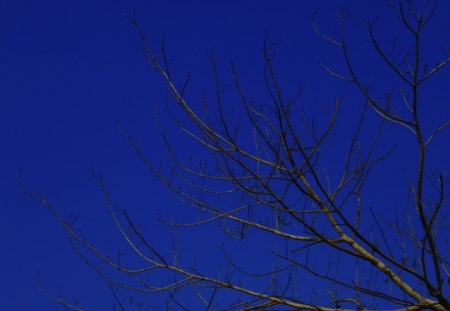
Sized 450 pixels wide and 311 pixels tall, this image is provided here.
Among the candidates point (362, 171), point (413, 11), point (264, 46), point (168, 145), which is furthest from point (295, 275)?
point (413, 11)

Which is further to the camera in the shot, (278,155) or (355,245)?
(355,245)

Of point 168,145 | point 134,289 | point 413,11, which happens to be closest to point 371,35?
point 413,11

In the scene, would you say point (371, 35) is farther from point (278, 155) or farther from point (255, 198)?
point (255, 198)

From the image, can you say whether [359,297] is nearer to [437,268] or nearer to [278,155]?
[437,268]

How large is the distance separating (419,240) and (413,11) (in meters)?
1.30

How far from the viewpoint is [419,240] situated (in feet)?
12.8

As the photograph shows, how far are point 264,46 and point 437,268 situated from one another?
1444mm

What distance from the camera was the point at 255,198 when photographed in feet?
12.8

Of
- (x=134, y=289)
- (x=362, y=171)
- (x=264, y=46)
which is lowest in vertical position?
(x=134, y=289)

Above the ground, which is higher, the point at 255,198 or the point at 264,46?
the point at 264,46

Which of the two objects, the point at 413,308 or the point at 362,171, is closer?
the point at 413,308

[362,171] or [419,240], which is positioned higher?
[362,171]

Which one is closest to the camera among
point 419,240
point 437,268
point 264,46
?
point 437,268

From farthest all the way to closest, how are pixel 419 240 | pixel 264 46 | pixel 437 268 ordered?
Answer: pixel 419 240, pixel 264 46, pixel 437 268
